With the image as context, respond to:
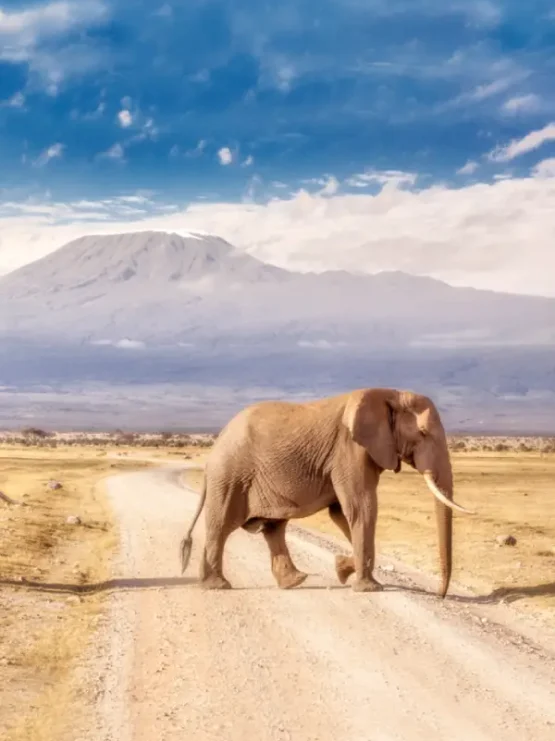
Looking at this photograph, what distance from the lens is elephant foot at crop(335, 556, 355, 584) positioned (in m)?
17.3

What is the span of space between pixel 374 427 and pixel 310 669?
6227 millimetres

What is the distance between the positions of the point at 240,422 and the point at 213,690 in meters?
7.67

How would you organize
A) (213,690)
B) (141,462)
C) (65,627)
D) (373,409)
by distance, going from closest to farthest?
1. (213,690)
2. (65,627)
3. (373,409)
4. (141,462)

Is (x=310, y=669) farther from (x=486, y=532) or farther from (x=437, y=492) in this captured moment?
(x=486, y=532)

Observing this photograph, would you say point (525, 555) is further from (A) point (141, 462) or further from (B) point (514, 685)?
(A) point (141, 462)

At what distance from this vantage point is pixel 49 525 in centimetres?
2852

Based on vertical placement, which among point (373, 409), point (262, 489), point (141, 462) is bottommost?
point (141, 462)

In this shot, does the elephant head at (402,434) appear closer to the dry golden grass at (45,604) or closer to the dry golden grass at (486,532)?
the dry golden grass at (486,532)

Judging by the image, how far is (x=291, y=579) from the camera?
17.1 m

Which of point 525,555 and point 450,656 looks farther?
point 525,555

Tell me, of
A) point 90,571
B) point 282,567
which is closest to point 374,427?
point 282,567

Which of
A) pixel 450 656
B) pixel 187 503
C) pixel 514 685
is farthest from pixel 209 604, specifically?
pixel 187 503

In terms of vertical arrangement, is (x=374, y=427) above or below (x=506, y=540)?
above

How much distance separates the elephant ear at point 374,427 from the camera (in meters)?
17.0
